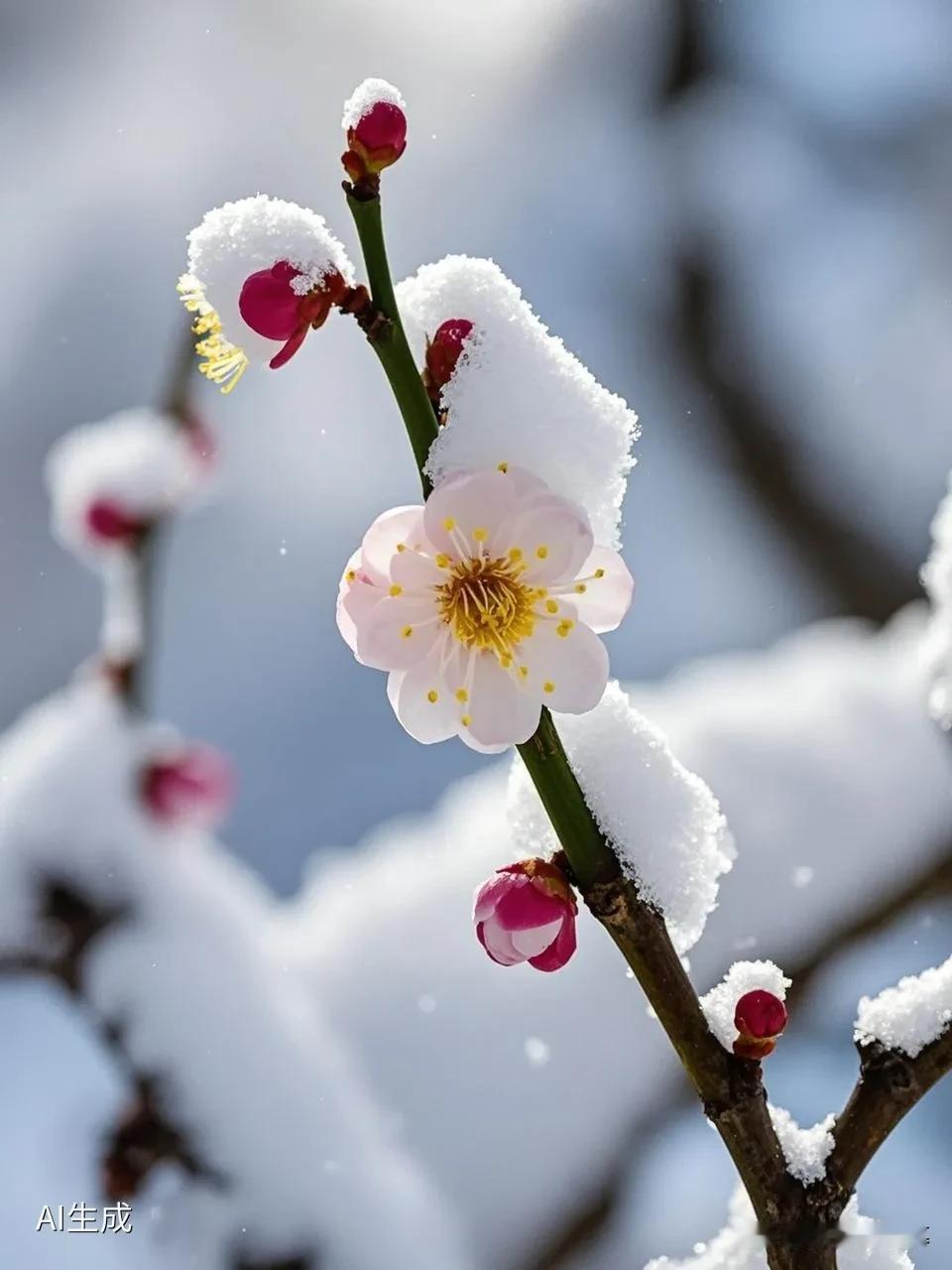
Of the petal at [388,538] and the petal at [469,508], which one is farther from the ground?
the petal at [388,538]

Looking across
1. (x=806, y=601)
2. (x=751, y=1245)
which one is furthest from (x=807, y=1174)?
(x=806, y=601)

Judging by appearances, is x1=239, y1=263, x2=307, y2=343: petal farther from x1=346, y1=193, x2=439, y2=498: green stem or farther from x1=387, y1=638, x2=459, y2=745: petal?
x1=387, y1=638, x2=459, y2=745: petal

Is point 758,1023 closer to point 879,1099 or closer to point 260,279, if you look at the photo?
point 879,1099

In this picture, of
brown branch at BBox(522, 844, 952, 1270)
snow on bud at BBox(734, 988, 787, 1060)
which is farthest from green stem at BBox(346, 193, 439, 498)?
brown branch at BBox(522, 844, 952, 1270)

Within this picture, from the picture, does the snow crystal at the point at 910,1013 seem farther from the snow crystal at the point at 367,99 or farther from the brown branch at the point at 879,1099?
the snow crystal at the point at 367,99

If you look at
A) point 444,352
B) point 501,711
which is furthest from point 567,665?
point 444,352

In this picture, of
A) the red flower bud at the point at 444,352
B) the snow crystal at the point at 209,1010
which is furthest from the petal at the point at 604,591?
the snow crystal at the point at 209,1010
